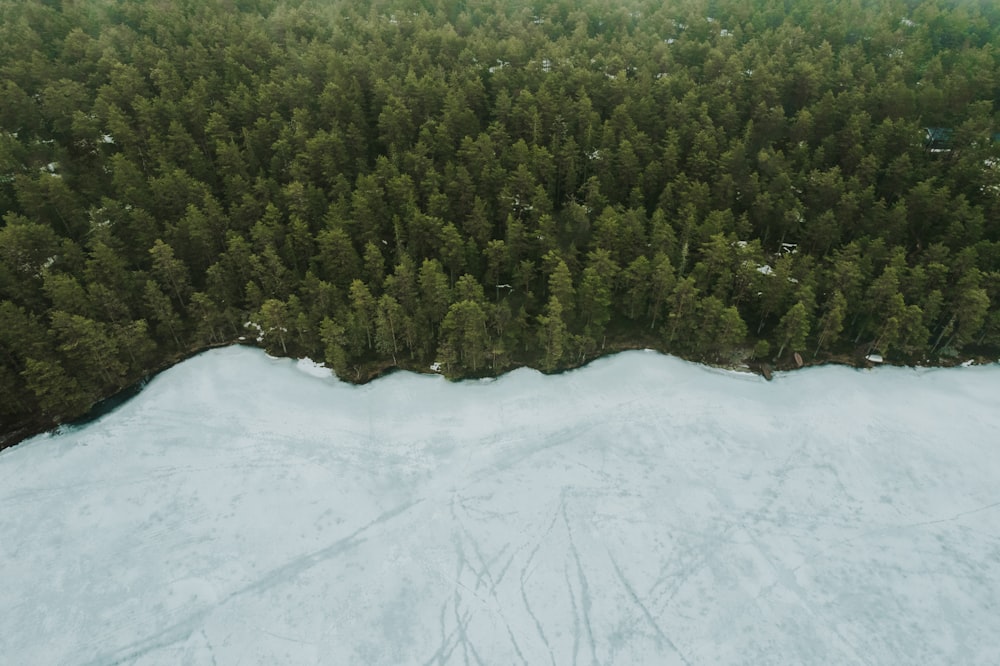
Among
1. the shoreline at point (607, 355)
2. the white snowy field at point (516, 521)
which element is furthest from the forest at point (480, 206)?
the white snowy field at point (516, 521)

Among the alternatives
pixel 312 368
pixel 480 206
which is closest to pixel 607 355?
pixel 480 206

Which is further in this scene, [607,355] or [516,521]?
[607,355]

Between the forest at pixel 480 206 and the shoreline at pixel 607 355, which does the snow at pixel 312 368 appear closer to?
the shoreline at pixel 607 355

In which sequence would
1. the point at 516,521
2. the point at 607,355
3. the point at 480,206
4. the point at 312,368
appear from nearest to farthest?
the point at 516,521
the point at 312,368
the point at 607,355
the point at 480,206

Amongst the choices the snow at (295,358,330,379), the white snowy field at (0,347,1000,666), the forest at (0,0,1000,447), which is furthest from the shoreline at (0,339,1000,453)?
the white snowy field at (0,347,1000,666)

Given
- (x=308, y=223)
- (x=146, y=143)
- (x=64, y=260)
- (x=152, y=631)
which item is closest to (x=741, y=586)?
(x=152, y=631)

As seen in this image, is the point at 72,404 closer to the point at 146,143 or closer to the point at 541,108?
the point at 146,143

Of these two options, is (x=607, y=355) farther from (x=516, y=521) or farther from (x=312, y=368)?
(x=312, y=368)
